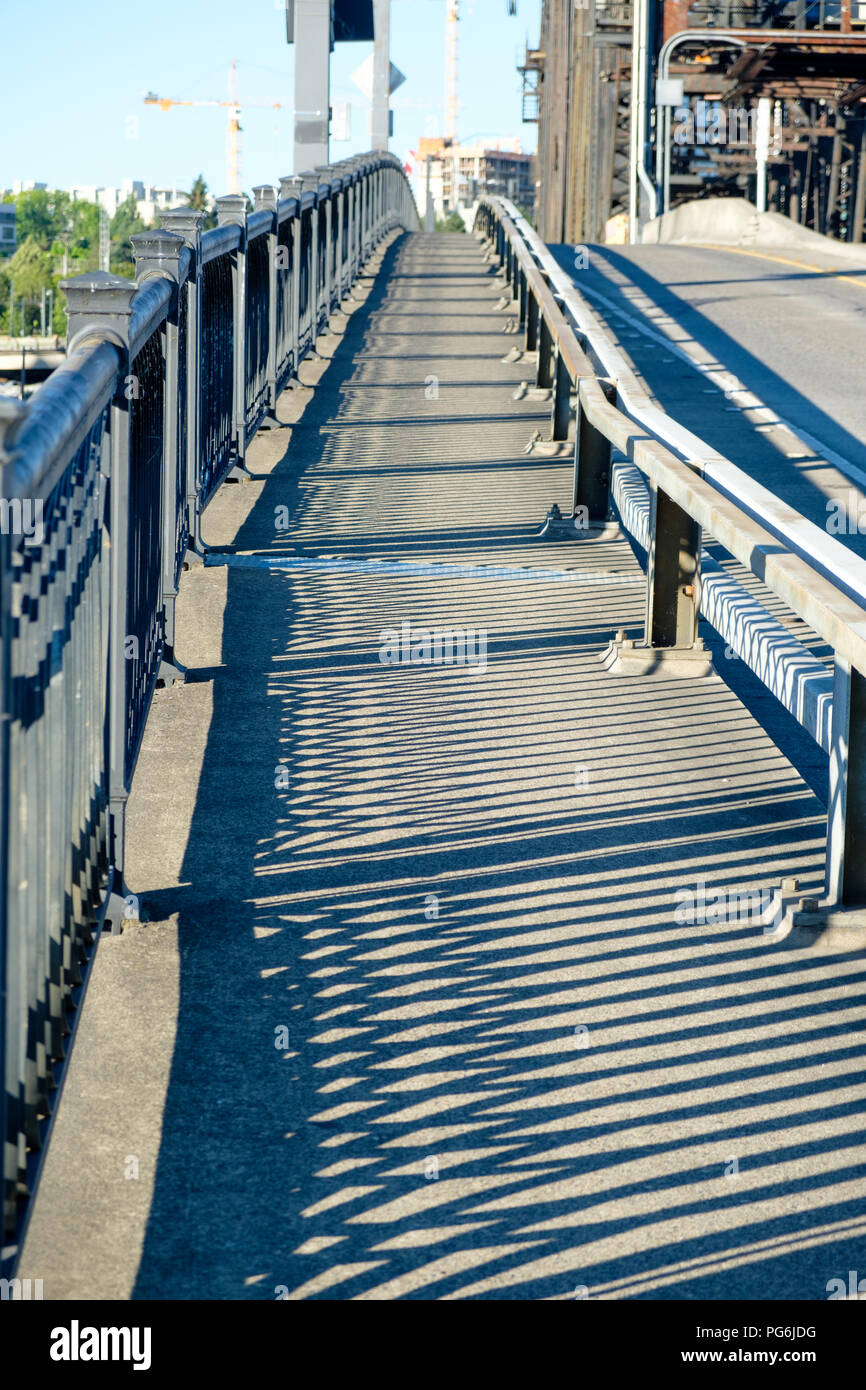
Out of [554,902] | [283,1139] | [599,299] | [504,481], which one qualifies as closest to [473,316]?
[599,299]

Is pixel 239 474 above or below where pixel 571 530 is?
above

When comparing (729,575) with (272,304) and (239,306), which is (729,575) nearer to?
(239,306)

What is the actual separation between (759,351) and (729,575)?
11.0 metres

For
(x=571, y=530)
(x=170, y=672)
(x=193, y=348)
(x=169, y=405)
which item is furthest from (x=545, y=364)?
(x=170, y=672)

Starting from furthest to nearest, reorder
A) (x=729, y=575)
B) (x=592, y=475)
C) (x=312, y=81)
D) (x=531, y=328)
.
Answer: (x=312, y=81), (x=531, y=328), (x=592, y=475), (x=729, y=575)

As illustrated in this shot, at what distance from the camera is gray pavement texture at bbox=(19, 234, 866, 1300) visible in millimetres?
3281

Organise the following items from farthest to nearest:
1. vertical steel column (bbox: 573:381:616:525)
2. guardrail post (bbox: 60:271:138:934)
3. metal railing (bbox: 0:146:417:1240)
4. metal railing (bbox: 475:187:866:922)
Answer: vertical steel column (bbox: 573:381:616:525), metal railing (bbox: 475:187:866:922), guardrail post (bbox: 60:271:138:934), metal railing (bbox: 0:146:417:1240)

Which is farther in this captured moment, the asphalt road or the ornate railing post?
the ornate railing post

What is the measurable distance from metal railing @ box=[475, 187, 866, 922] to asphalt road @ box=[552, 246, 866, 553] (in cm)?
150

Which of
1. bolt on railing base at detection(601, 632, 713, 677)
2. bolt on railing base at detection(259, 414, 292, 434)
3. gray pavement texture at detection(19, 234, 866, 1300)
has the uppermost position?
bolt on railing base at detection(259, 414, 292, 434)

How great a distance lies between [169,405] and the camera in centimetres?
646

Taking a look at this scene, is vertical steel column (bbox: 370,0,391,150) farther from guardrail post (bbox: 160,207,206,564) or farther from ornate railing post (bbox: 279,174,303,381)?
guardrail post (bbox: 160,207,206,564)

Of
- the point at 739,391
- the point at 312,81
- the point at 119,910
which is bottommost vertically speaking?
the point at 119,910

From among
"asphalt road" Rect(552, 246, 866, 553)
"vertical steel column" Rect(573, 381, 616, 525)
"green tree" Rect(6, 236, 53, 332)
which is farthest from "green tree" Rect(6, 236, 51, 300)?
"vertical steel column" Rect(573, 381, 616, 525)
